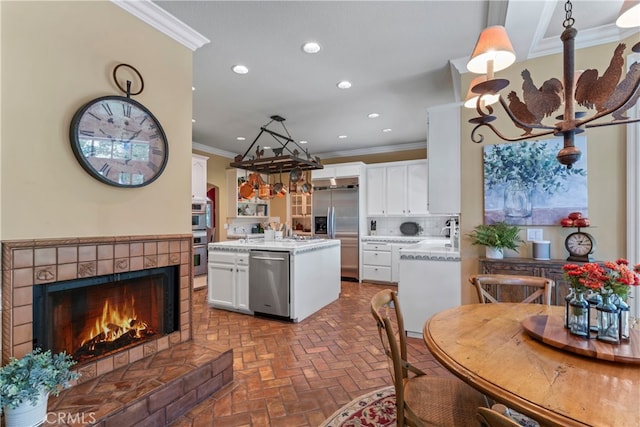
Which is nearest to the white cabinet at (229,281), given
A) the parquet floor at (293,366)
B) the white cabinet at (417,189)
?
the parquet floor at (293,366)

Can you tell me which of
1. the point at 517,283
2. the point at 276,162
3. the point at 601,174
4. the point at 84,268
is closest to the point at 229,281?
the point at 276,162

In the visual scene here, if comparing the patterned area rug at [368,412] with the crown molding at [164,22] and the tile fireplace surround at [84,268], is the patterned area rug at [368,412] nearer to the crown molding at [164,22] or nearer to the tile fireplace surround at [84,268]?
the tile fireplace surround at [84,268]

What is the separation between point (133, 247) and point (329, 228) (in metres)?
4.48

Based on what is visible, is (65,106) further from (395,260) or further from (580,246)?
(395,260)

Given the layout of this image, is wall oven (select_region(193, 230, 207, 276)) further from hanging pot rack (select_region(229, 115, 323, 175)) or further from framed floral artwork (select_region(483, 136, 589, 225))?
framed floral artwork (select_region(483, 136, 589, 225))

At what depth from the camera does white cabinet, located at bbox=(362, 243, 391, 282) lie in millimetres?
5805

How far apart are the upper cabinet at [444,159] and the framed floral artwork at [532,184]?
0.27m

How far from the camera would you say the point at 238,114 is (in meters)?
4.37

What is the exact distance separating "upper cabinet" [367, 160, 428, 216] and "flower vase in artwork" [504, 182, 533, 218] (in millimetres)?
2960

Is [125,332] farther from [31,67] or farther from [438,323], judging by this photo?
[438,323]

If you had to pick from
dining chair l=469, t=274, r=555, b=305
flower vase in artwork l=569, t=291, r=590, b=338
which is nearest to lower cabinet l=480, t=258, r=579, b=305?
dining chair l=469, t=274, r=555, b=305

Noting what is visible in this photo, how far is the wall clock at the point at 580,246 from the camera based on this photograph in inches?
94.4

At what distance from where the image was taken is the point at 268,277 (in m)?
3.65

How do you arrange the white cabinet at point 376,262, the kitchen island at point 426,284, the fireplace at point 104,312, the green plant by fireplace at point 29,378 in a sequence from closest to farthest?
the green plant by fireplace at point 29,378 < the fireplace at point 104,312 < the kitchen island at point 426,284 < the white cabinet at point 376,262
